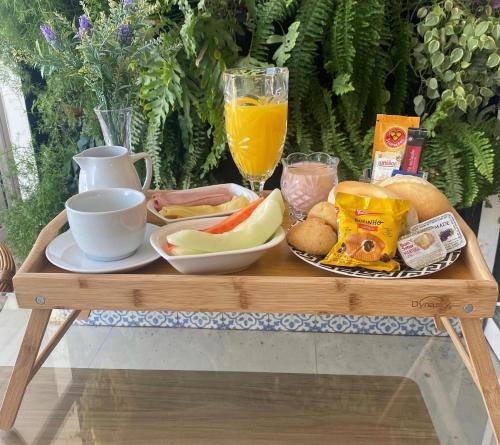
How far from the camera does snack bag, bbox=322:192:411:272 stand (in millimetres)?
747

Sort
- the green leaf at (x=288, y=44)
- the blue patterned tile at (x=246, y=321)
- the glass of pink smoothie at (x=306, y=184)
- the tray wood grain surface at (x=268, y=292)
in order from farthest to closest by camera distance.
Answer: the blue patterned tile at (x=246, y=321) < the green leaf at (x=288, y=44) < the glass of pink smoothie at (x=306, y=184) < the tray wood grain surface at (x=268, y=292)

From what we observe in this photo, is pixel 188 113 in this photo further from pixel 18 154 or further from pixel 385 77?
pixel 18 154

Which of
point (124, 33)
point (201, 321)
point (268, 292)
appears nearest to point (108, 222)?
point (268, 292)

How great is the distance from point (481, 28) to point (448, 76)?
0.13 m

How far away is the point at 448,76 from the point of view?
1.24 meters

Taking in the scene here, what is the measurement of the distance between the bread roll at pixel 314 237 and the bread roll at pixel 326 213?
12mm

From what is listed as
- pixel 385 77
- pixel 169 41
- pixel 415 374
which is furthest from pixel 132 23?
pixel 415 374

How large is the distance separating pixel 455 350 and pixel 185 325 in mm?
650

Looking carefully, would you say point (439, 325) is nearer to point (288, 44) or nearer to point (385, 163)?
point (385, 163)

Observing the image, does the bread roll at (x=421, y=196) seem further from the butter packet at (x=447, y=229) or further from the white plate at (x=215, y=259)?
the white plate at (x=215, y=259)

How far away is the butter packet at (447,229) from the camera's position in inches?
31.0

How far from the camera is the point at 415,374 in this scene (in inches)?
39.6

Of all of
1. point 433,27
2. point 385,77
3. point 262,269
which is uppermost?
point 433,27

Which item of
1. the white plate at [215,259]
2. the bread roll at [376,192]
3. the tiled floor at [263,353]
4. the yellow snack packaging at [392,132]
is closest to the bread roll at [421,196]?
the bread roll at [376,192]
